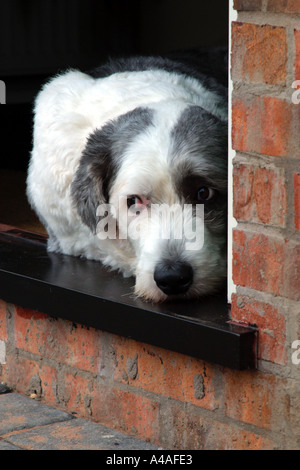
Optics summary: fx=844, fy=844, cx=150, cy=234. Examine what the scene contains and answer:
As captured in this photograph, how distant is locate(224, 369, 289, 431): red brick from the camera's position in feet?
7.78

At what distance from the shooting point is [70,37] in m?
7.36

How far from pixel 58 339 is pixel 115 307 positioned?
1.39 feet

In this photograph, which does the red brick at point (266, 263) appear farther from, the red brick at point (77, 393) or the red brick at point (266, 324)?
the red brick at point (77, 393)

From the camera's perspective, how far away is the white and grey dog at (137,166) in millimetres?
2861

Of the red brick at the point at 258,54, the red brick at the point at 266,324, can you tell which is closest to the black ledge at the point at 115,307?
the red brick at the point at 266,324

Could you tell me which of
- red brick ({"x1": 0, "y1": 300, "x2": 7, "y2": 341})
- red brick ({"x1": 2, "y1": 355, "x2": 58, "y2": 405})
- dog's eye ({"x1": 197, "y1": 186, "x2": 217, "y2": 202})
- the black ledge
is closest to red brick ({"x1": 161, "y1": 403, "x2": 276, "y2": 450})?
the black ledge

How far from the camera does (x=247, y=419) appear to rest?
246 centimetres

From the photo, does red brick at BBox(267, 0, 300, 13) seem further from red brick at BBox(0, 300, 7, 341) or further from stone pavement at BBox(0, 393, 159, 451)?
red brick at BBox(0, 300, 7, 341)

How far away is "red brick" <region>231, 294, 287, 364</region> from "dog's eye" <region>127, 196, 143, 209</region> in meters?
0.71

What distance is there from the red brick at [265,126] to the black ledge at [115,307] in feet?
1.72

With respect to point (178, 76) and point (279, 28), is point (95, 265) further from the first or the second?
point (279, 28)

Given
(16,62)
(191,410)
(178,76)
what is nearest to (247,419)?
(191,410)

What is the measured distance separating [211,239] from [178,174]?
25 cm

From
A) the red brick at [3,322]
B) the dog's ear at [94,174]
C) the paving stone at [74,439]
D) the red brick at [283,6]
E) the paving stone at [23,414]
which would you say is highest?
the red brick at [283,6]
